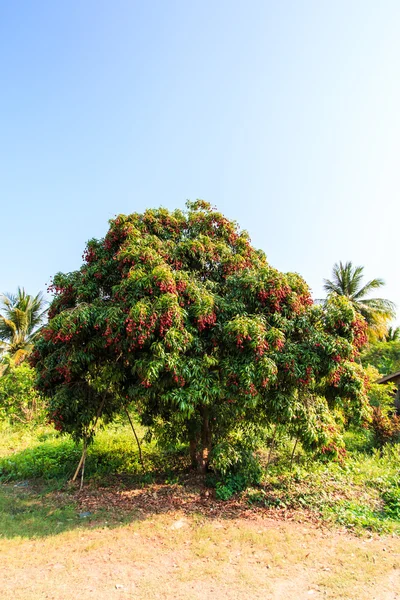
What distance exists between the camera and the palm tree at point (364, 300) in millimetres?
19359

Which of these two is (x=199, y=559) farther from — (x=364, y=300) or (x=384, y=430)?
(x=364, y=300)

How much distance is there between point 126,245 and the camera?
6734 mm

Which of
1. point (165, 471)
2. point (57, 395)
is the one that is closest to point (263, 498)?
point (165, 471)

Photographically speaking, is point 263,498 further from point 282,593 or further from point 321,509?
point 282,593

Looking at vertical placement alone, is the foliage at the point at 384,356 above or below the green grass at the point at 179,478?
above

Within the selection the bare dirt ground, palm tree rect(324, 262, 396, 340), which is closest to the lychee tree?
the bare dirt ground

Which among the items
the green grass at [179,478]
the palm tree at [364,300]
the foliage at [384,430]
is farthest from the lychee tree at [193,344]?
the palm tree at [364,300]

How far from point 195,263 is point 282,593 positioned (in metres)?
5.47

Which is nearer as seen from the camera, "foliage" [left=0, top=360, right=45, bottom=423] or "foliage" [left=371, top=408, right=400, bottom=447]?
"foliage" [left=371, top=408, right=400, bottom=447]

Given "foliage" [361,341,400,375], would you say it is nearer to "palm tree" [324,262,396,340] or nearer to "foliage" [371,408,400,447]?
"palm tree" [324,262,396,340]

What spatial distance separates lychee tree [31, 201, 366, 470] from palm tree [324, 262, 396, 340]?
44.2 feet

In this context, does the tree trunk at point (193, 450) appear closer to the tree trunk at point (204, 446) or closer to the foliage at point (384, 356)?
the tree trunk at point (204, 446)

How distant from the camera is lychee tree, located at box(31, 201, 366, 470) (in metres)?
5.62

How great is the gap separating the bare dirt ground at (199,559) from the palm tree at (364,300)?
1543 centimetres
